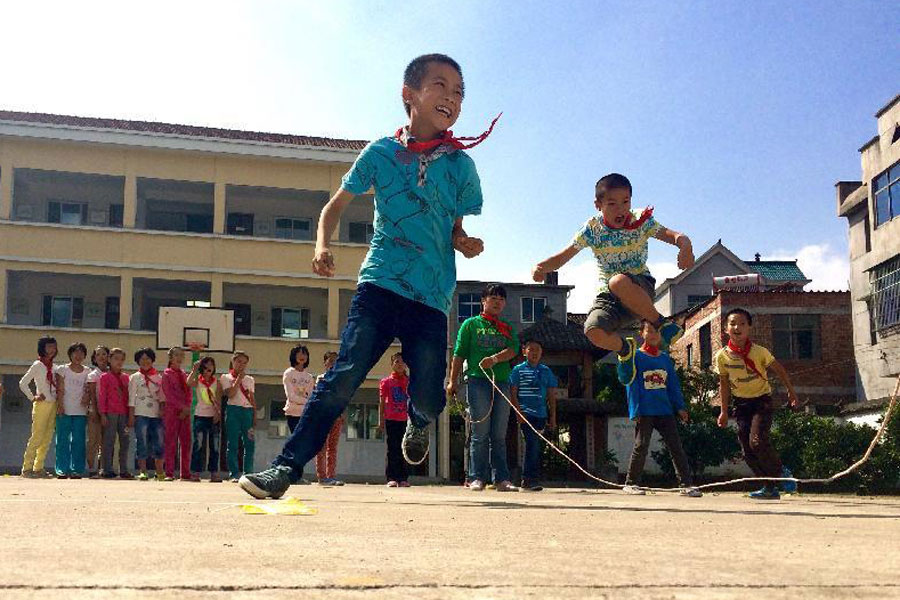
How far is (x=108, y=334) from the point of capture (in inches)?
1032

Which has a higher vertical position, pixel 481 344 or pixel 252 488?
pixel 481 344

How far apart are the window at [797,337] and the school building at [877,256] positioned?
2330 millimetres

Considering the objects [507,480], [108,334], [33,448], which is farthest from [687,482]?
[108,334]

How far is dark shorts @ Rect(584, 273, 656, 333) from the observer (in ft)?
20.0

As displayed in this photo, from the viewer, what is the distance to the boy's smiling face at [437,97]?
4.58 m

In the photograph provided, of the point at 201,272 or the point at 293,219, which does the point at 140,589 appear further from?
the point at 293,219

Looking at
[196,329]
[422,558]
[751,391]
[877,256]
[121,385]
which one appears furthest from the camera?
[877,256]

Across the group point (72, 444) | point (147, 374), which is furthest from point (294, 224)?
point (72, 444)

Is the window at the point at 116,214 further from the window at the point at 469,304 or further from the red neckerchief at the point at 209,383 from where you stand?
the window at the point at 469,304

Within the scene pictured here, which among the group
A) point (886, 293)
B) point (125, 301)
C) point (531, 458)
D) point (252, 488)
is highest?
point (886, 293)

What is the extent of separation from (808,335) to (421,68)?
34.4 metres

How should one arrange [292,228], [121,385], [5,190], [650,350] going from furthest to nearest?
[292,228] → [5,190] → [121,385] → [650,350]

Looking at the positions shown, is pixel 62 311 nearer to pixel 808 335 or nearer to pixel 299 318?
pixel 299 318

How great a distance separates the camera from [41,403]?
448 inches
